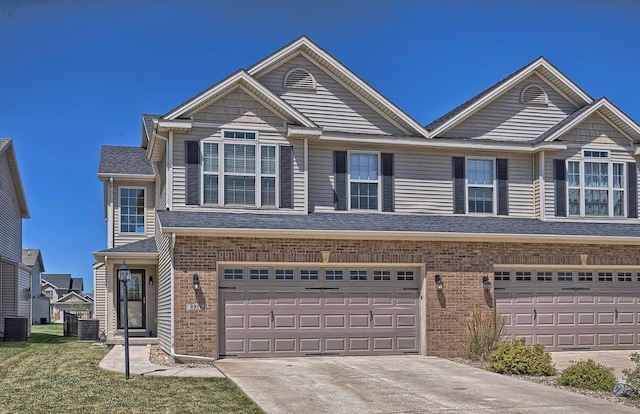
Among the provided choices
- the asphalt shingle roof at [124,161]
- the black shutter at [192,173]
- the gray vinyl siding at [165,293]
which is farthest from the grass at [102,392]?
the asphalt shingle roof at [124,161]

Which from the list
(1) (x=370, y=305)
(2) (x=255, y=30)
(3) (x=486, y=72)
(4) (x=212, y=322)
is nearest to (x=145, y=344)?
(4) (x=212, y=322)

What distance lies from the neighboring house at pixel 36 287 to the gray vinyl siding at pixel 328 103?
28.9 metres

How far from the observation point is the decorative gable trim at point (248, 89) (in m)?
18.3

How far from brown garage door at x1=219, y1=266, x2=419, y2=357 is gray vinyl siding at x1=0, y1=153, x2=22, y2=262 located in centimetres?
1335

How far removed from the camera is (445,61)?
19594 millimetres

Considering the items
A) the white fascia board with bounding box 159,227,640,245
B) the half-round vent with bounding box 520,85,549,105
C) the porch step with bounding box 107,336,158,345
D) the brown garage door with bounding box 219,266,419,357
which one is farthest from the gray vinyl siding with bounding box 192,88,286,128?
the half-round vent with bounding box 520,85,549,105

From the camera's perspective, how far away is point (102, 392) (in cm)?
1277

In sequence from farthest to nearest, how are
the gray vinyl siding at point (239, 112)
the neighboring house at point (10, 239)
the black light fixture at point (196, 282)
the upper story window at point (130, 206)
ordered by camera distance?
the neighboring house at point (10, 239) → the upper story window at point (130, 206) → the gray vinyl siding at point (239, 112) → the black light fixture at point (196, 282)

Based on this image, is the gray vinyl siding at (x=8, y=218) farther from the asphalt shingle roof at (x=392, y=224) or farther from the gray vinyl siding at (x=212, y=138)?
the asphalt shingle roof at (x=392, y=224)

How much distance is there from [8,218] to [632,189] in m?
21.8

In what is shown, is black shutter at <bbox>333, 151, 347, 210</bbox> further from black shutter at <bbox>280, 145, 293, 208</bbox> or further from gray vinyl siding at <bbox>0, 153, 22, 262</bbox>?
gray vinyl siding at <bbox>0, 153, 22, 262</bbox>

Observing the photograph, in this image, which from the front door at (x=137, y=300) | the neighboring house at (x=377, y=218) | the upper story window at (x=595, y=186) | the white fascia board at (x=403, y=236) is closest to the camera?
the white fascia board at (x=403, y=236)

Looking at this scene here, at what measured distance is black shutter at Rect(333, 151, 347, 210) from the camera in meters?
19.8

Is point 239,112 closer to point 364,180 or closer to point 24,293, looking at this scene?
point 364,180
